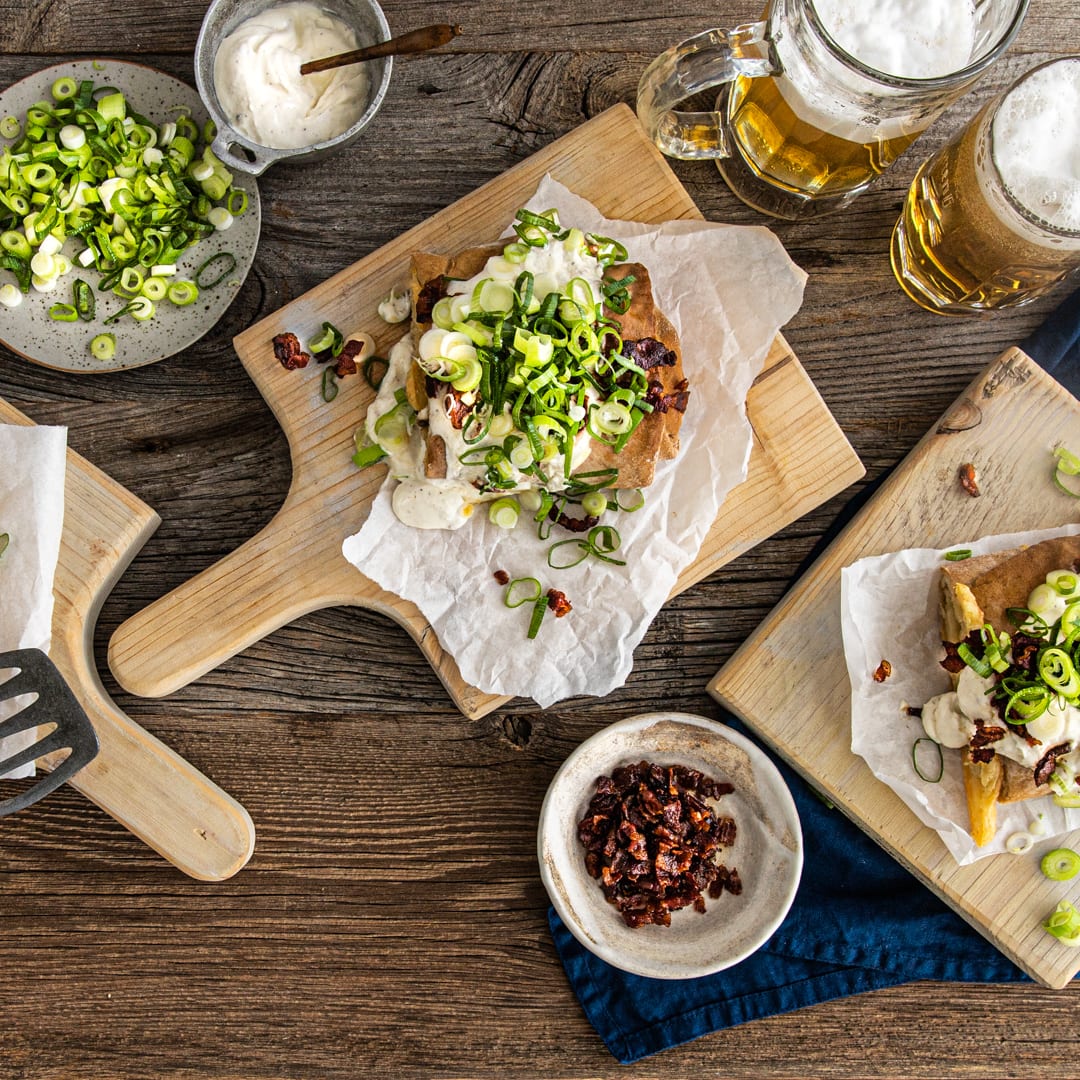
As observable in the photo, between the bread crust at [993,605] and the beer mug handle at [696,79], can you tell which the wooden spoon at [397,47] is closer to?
the beer mug handle at [696,79]

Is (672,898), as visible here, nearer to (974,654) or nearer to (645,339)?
(974,654)

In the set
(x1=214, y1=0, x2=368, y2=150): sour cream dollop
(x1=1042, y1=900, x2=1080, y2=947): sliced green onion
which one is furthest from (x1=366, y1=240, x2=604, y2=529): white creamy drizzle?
(x1=1042, y1=900, x2=1080, y2=947): sliced green onion

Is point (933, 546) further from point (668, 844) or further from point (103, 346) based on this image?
point (103, 346)

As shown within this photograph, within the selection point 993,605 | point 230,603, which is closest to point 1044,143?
point 993,605

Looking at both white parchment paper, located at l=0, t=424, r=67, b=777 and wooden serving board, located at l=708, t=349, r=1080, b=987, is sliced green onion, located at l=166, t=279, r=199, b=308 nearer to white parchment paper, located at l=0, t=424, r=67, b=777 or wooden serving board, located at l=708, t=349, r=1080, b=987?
white parchment paper, located at l=0, t=424, r=67, b=777

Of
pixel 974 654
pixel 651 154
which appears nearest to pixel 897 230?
pixel 651 154
